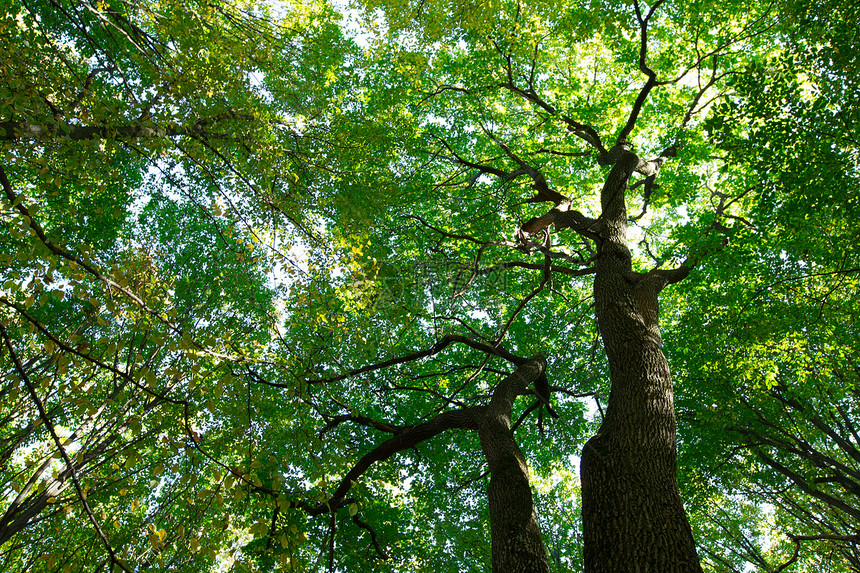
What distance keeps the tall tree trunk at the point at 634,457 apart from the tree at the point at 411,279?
0.09 ft

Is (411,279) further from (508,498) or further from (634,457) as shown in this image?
(634,457)

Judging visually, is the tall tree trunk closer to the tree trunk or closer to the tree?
the tree

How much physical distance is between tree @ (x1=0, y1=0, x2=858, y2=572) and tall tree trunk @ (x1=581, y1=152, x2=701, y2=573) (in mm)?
26

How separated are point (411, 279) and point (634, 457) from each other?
401 centimetres

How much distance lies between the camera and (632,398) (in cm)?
423

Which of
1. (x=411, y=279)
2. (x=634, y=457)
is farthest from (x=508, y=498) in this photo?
(x=411, y=279)

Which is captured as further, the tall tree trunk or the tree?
the tree

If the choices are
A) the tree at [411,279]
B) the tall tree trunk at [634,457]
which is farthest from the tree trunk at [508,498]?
the tall tree trunk at [634,457]

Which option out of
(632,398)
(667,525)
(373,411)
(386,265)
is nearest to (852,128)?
(632,398)

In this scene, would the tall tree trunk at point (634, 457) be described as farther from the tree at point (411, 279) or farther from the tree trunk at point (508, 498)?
the tree trunk at point (508, 498)

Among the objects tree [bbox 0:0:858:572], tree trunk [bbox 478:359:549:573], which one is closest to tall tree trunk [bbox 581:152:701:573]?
tree [bbox 0:0:858:572]

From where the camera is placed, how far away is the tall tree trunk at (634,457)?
315 cm

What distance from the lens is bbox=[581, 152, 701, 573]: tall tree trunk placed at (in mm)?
3150

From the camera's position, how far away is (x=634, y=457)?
148 inches
